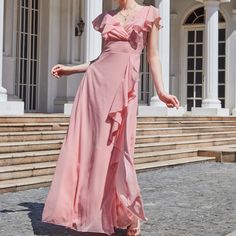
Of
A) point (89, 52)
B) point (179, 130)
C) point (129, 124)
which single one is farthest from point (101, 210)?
point (179, 130)

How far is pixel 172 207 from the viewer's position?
5.23m

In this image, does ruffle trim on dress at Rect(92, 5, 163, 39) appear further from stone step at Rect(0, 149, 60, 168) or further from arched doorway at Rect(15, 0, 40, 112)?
arched doorway at Rect(15, 0, 40, 112)

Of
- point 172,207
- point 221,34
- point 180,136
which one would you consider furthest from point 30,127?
point 221,34

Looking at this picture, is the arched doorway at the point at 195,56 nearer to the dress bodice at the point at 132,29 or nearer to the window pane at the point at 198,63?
the window pane at the point at 198,63

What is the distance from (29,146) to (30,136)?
460mm

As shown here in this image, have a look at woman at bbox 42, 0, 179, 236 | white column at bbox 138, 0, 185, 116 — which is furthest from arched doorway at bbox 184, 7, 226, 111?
woman at bbox 42, 0, 179, 236

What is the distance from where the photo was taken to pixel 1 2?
29.7 ft

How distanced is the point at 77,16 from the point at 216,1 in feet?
13.7

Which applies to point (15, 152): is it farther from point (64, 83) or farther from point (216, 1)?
point (216, 1)

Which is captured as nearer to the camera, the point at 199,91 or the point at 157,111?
the point at 157,111

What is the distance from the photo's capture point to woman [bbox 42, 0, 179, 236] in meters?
3.63

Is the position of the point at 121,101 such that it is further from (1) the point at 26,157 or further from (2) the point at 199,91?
(2) the point at 199,91

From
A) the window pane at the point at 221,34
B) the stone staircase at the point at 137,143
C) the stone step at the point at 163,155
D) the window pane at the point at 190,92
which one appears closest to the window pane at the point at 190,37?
the window pane at the point at 221,34

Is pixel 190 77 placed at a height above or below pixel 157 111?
above
